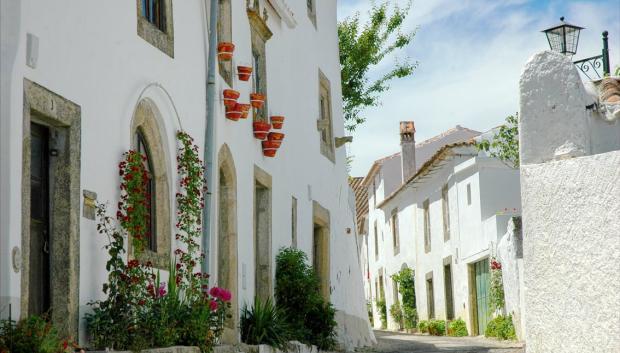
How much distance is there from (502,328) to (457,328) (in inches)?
227

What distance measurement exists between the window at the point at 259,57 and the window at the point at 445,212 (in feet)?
51.3

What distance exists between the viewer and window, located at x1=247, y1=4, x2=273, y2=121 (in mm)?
15625

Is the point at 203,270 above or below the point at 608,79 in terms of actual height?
below

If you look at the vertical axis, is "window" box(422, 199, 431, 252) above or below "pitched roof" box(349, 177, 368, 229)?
below

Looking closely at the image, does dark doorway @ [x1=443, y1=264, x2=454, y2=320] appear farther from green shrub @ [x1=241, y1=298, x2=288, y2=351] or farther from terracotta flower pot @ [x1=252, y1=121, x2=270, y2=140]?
green shrub @ [x1=241, y1=298, x2=288, y2=351]

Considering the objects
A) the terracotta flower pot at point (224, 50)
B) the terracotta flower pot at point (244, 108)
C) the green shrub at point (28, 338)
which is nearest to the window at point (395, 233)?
the terracotta flower pot at point (244, 108)

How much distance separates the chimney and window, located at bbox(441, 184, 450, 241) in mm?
7794

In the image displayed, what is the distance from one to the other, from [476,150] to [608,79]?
64.0ft

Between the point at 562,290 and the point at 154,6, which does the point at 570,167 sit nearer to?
the point at 562,290

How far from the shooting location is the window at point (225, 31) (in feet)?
44.8

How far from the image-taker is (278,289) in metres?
16.1

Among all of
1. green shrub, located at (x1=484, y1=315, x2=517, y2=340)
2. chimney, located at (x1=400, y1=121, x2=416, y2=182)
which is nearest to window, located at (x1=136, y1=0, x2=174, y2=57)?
green shrub, located at (x1=484, y1=315, x2=517, y2=340)

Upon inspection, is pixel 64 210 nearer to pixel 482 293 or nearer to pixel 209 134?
pixel 209 134

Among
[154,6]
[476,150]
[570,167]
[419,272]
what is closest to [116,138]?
[154,6]
